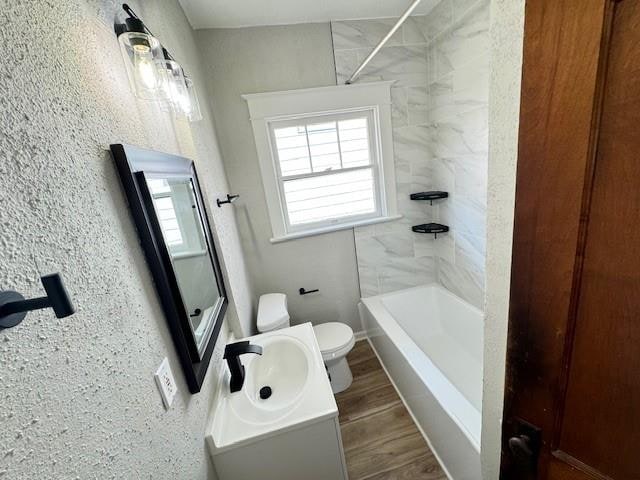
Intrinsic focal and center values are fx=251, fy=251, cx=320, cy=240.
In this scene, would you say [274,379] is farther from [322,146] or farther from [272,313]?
[322,146]

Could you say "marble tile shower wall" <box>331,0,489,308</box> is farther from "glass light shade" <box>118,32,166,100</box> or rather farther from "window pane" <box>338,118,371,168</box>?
"glass light shade" <box>118,32,166,100</box>

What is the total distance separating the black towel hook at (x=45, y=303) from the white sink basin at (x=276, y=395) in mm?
888

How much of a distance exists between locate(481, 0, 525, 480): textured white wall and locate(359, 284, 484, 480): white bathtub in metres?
0.58

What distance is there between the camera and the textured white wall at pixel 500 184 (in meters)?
0.48

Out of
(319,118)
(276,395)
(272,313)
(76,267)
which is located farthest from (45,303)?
(319,118)

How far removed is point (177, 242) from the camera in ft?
2.90

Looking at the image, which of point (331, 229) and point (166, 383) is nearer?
point (166, 383)

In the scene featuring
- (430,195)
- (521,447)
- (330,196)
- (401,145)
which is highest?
(401,145)

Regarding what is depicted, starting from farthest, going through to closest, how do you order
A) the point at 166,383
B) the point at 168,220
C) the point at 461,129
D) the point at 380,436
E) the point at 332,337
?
1. the point at 332,337
2. the point at 461,129
3. the point at 380,436
4. the point at 168,220
5. the point at 166,383

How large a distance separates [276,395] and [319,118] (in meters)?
1.91

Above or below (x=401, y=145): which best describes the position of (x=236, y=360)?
below

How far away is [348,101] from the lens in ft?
6.43

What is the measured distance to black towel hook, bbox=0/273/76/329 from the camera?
0.30 metres

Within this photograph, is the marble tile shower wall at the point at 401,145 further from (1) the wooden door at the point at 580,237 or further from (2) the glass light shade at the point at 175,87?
(1) the wooden door at the point at 580,237
